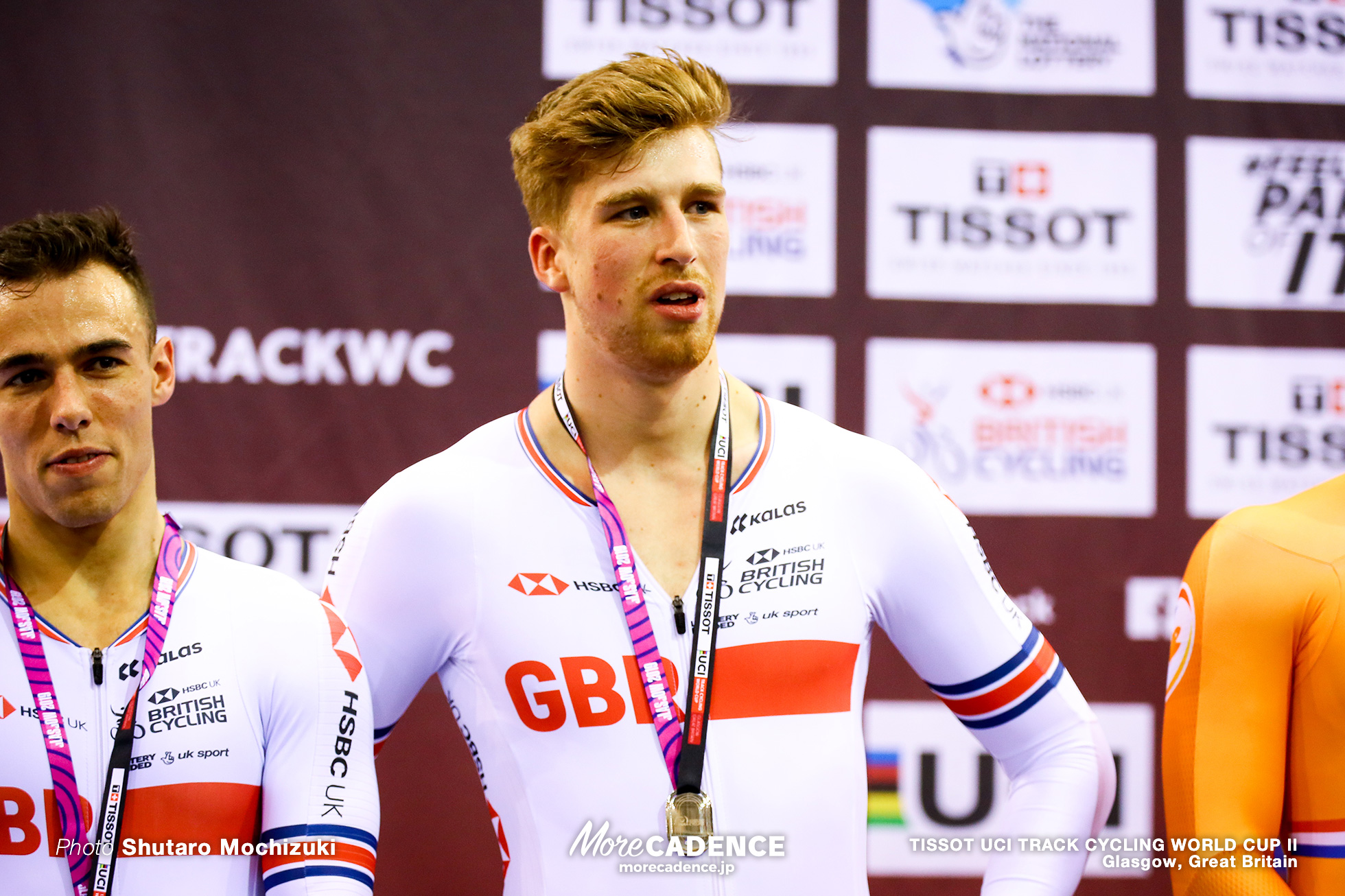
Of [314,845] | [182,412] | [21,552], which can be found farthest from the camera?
[182,412]

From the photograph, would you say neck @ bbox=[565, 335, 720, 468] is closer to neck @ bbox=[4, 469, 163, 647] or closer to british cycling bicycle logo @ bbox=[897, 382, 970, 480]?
neck @ bbox=[4, 469, 163, 647]

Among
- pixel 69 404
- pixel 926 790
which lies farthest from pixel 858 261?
pixel 69 404

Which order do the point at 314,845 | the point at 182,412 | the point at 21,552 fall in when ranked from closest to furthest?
the point at 314,845, the point at 21,552, the point at 182,412

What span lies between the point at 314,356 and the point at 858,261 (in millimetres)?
1528

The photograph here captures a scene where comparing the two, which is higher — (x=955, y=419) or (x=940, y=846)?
(x=955, y=419)

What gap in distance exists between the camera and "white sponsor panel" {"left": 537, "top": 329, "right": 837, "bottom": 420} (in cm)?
301

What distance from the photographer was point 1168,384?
3.08 metres

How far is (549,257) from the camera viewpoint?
5.57ft

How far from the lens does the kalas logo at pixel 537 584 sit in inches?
61.2

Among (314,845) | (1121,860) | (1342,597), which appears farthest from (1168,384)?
(314,845)

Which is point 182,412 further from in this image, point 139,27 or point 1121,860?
point 1121,860

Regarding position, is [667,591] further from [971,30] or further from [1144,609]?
[971,30]

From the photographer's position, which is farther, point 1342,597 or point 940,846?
point 940,846

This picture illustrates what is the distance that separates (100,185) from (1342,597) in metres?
3.02
